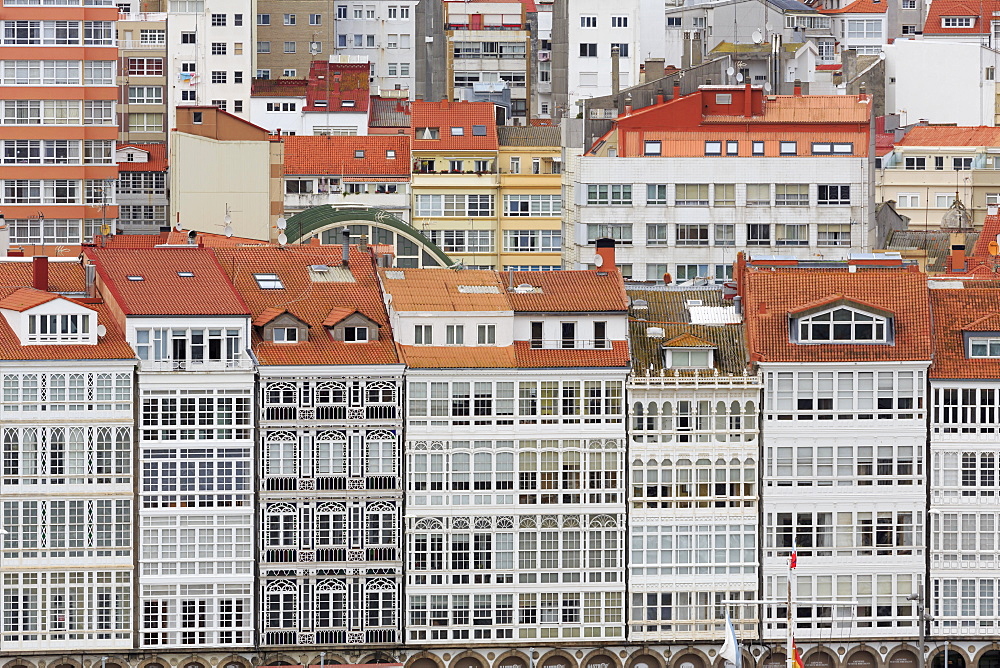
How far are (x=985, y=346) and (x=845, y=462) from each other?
8284mm

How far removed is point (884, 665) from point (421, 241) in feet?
183

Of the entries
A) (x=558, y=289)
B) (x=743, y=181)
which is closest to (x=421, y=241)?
(x=743, y=181)

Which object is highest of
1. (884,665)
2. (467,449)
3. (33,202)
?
(33,202)

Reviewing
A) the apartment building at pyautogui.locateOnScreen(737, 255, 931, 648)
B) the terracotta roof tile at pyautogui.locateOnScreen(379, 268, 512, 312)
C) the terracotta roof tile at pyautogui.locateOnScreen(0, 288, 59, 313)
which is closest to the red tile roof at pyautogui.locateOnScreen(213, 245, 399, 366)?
the terracotta roof tile at pyautogui.locateOnScreen(379, 268, 512, 312)

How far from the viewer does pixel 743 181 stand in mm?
190375

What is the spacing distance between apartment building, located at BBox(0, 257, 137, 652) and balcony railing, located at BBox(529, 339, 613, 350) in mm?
18611

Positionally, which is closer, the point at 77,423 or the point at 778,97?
the point at 77,423

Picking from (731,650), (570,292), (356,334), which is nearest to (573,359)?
(570,292)

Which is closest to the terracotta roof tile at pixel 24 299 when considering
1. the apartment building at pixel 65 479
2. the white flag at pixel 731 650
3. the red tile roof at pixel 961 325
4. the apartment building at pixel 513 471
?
the apartment building at pixel 65 479

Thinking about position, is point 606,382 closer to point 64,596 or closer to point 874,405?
point 874,405

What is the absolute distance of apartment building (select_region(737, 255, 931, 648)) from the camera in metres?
151

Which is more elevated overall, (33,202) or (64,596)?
(33,202)

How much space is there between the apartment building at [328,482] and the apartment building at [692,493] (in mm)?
11174

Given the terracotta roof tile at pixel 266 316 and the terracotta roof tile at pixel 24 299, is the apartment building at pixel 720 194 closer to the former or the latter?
the terracotta roof tile at pixel 266 316
